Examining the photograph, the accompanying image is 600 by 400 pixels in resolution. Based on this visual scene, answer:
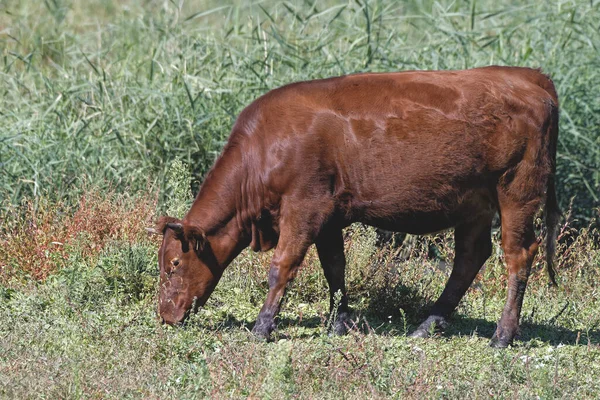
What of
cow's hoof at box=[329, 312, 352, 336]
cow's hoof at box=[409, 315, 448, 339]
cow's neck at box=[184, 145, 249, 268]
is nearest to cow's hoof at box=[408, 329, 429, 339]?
cow's hoof at box=[409, 315, 448, 339]

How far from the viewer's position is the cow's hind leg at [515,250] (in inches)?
267

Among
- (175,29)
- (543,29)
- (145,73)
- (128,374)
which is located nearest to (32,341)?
(128,374)

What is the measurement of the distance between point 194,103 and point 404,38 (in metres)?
2.47

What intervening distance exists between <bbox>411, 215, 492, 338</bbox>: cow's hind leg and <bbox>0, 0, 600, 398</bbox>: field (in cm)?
17

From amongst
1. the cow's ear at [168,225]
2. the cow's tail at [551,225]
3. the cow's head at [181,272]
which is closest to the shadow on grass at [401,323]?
the cow's head at [181,272]

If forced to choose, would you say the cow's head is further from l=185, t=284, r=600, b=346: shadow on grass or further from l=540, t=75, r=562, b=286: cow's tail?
l=540, t=75, r=562, b=286: cow's tail

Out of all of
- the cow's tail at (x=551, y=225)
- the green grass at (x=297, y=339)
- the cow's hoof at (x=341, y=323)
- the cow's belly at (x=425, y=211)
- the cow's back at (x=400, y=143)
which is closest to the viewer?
the green grass at (x=297, y=339)

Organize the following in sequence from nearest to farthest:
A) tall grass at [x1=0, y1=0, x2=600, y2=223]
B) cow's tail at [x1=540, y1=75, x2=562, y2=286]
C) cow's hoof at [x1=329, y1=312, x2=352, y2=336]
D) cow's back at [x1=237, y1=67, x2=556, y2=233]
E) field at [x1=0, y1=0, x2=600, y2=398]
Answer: field at [x1=0, y1=0, x2=600, y2=398]
cow's back at [x1=237, y1=67, x2=556, y2=233]
cow's tail at [x1=540, y1=75, x2=562, y2=286]
cow's hoof at [x1=329, y1=312, x2=352, y2=336]
tall grass at [x1=0, y1=0, x2=600, y2=223]

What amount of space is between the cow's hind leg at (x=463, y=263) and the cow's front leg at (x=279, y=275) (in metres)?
1.13

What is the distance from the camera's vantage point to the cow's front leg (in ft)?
22.0

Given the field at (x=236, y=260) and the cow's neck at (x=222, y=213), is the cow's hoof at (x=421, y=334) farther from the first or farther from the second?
the cow's neck at (x=222, y=213)

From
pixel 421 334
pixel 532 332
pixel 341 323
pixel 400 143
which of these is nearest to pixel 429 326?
pixel 421 334

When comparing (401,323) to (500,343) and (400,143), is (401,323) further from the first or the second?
(400,143)

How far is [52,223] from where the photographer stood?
8.55 m
